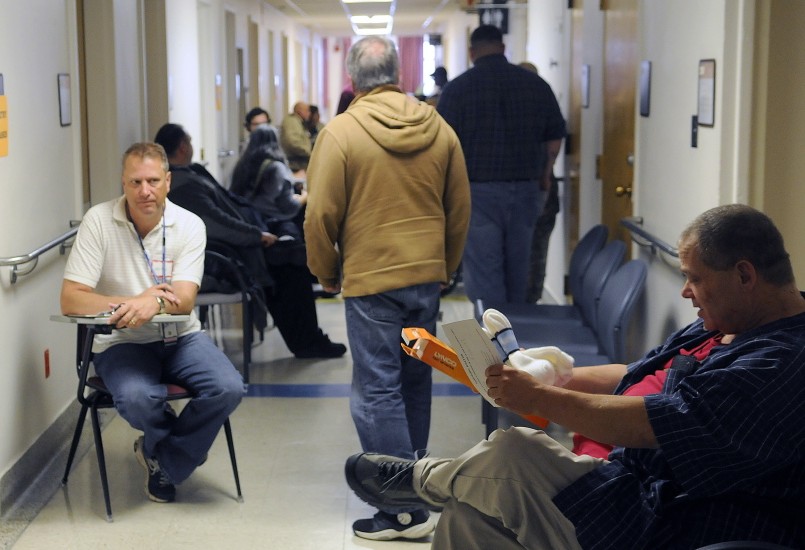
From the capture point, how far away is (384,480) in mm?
2479

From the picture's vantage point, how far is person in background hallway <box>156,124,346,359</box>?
5.47 m

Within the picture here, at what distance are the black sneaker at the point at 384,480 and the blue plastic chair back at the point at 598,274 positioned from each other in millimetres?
2133

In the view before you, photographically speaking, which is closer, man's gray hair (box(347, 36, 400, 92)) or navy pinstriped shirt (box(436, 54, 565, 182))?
man's gray hair (box(347, 36, 400, 92))

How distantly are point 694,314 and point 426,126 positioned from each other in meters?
1.13

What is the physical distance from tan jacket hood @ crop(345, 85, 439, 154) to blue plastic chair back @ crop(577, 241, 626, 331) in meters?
1.21

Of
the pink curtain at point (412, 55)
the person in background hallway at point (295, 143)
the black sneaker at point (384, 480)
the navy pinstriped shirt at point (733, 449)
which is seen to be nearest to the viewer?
the navy pinstriped shirt at point (733, 449)

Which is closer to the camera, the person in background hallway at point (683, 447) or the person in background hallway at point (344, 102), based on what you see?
the person in background hallway at point (683, 447)

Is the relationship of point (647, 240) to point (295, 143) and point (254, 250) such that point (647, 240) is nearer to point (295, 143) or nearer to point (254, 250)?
point (254, 250)

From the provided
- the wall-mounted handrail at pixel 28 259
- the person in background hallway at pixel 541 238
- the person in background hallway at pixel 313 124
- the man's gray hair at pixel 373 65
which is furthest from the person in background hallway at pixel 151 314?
the person in background hallway at pixel 313 124

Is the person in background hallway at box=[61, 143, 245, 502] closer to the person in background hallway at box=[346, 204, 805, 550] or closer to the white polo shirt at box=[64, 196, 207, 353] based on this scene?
the white polo shirt at box=[64, 196, 207, 353]

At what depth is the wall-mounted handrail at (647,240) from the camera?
3.89 m

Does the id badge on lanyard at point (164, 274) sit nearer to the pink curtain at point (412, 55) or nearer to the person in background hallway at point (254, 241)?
the person in background hallway at point (254, 241)

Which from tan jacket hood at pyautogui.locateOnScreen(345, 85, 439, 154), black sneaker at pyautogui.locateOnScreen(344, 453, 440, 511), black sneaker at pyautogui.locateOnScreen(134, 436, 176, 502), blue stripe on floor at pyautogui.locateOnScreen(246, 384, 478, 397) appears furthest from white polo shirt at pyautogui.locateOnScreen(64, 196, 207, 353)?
black sneaker at pyautogui.locateOnScreen(344, 453, 440, 511)

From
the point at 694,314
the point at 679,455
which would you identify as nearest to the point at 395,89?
the point at 694,314
